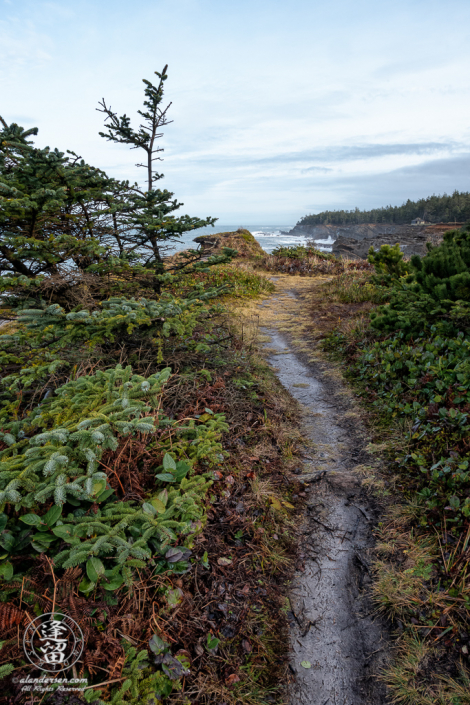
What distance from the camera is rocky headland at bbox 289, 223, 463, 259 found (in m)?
29.2

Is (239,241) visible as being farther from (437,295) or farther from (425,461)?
(425,461)

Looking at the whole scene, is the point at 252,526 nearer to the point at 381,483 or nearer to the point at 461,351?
the point at 381,483

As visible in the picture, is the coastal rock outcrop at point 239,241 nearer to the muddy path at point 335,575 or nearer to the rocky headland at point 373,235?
the rocky headland at point 373,235

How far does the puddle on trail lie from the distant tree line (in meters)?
51.0

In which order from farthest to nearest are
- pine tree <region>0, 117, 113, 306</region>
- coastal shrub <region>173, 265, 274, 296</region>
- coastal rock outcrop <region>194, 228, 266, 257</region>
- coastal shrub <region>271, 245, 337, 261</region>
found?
1. coastal shrub <region>271, 245, 337, 261</region>
2. coastal rock outcrop <region>194, 228, 266, 257</region>
3. coastal shrub <region>173, 265, 274, 296</region>
4. pine tree <region>0, 117, 113, 306</region>

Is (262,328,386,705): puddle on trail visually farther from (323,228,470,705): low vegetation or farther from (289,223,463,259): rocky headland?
(289,223,463,259): rocky headland

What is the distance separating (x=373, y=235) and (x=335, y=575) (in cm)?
7025

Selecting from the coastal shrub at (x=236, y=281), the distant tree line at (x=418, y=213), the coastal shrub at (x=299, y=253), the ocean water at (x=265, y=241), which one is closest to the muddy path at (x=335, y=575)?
the ocean water at (x=265, y=241)

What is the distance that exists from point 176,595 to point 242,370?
11.2ft

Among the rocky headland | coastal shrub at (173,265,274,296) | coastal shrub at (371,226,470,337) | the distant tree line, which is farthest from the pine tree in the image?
the distant tree line

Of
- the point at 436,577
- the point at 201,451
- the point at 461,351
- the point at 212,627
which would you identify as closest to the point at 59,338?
the point at 201,451

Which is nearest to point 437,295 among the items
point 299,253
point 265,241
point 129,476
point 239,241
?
point 129,476

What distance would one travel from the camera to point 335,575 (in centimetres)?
279

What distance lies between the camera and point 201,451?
3033 mm
